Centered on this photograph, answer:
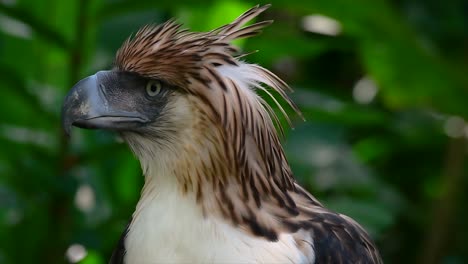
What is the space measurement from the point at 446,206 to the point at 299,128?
0.96 m

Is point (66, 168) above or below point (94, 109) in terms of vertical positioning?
below

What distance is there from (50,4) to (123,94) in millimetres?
Answer: 1942

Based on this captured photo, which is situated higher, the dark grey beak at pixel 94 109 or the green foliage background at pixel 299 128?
the dark grey beak at pixel 94 109

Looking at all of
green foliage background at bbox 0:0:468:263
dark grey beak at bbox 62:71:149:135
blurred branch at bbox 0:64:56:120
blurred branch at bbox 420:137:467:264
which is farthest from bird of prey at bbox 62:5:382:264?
blurred branch at bbox 420:137:467:264

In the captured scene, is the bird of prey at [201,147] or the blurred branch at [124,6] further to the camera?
the blurred branch at [124,6]

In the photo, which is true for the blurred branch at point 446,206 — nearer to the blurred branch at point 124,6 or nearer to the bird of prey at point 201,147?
the blurred branch at point 124,6

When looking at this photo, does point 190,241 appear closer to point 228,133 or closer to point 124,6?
point 228,133

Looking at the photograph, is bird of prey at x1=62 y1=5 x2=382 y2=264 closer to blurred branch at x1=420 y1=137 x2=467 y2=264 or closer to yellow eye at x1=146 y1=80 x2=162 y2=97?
yellow eye at x1=146 y1=80 x2=162 y2=97

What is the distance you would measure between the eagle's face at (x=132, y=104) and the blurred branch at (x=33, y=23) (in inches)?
51.3

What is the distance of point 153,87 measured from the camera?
127 inches

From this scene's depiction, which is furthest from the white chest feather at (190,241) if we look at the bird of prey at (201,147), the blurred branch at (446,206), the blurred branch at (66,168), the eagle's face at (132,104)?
the blurred branch at (446,206)

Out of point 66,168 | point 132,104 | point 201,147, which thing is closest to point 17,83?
point 66,168

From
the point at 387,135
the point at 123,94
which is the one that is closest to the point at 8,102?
the point at 123,94

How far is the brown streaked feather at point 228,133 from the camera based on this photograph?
316cm
